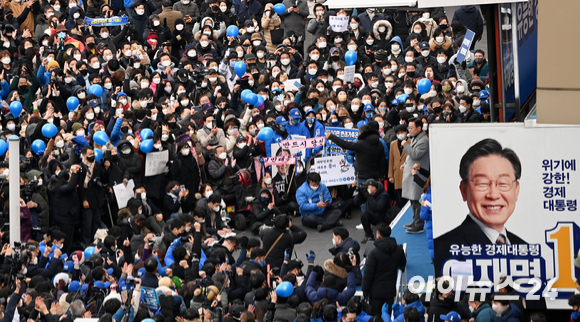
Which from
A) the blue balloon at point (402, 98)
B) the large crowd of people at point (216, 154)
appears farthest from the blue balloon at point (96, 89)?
the blue balloon at point (402, 98)

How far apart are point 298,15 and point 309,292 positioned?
11.7 m

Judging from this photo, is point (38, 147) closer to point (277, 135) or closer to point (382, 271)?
point (277, 135)

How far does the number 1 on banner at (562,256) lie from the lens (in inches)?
421

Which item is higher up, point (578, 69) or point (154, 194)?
point (578, 69)

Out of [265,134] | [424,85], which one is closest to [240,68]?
[265,134]

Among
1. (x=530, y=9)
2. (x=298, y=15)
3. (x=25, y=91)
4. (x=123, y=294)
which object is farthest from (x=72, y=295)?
(x=298, y=15)

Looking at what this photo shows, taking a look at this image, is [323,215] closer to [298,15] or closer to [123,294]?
[123,294]

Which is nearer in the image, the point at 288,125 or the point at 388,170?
the point at 388,170

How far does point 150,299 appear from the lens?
40.5 feet

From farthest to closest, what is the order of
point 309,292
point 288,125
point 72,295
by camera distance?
point 288,125
point 72,295
point 309,292

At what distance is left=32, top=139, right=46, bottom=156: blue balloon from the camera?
57.7ft

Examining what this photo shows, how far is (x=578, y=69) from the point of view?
970cm

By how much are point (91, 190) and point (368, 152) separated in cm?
471

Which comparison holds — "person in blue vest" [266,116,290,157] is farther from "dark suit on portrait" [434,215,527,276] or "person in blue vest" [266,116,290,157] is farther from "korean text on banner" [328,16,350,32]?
"dark suit on portrait" [434,215,527,276]
